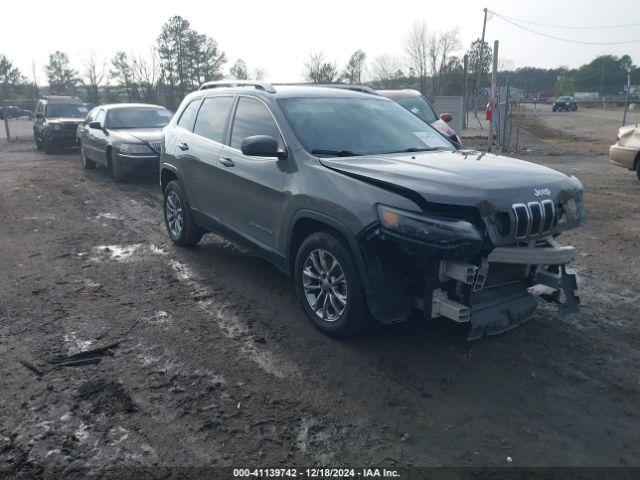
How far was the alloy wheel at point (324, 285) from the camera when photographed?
14.0 ft

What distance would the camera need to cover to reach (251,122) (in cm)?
543

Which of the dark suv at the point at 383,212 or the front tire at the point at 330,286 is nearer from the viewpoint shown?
the dark suv at the point at 383,212

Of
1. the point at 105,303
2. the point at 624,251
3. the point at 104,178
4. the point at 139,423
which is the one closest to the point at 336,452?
the point at 139,423

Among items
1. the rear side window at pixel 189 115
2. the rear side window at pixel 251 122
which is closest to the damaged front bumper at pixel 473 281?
the rear side window at pixel 251 122

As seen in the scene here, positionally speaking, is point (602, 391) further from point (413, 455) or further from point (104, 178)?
point (104, 178)

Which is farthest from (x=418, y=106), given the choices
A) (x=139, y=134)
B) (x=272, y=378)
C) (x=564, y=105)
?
(x=564, y=105)

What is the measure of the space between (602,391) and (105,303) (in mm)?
4197

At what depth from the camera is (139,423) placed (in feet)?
11.0

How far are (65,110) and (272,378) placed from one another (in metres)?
19.5

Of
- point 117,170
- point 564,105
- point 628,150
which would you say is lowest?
point 117,170

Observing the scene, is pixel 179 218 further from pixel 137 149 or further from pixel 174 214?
pixel 137 149

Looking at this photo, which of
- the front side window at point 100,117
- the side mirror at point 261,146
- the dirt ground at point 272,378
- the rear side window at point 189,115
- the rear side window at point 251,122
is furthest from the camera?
the front side window at point 100,117

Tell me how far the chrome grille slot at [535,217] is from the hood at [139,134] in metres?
9.39

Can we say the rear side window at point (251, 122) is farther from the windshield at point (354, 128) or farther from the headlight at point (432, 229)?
the headlight at point (432, 229)
